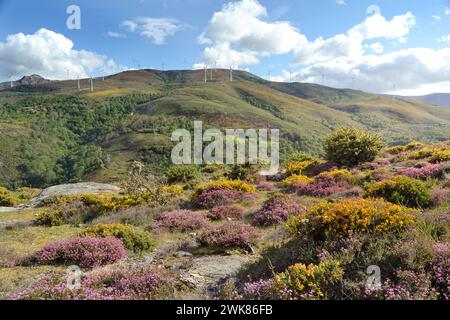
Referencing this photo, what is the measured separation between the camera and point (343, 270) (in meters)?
6.05

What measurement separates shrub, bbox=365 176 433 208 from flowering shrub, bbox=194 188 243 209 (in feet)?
20.3

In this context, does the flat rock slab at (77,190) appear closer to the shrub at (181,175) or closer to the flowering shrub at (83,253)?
the shrub at (181,175)

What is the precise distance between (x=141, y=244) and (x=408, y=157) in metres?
20.6

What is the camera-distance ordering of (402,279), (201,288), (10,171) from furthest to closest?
(10,171) → (201,288) → (402,279)

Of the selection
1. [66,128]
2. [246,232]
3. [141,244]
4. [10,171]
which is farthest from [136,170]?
[66,128]

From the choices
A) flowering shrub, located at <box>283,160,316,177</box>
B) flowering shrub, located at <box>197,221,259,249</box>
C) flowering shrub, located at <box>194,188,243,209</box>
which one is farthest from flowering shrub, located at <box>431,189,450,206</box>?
flowering shrub, located at <box>283,160,316,177</box>

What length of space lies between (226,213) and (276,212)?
2.20 m

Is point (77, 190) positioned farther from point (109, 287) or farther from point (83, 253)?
point (109, 287)

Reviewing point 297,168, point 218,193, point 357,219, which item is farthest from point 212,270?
point 297,168

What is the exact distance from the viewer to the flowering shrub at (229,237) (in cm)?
919

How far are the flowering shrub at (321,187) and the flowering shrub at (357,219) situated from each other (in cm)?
802

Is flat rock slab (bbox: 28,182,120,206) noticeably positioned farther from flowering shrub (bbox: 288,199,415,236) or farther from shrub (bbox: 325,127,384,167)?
flowering shrub (bbox: 288,199,415,236)

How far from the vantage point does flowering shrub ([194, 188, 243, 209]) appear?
1590 centimetres
